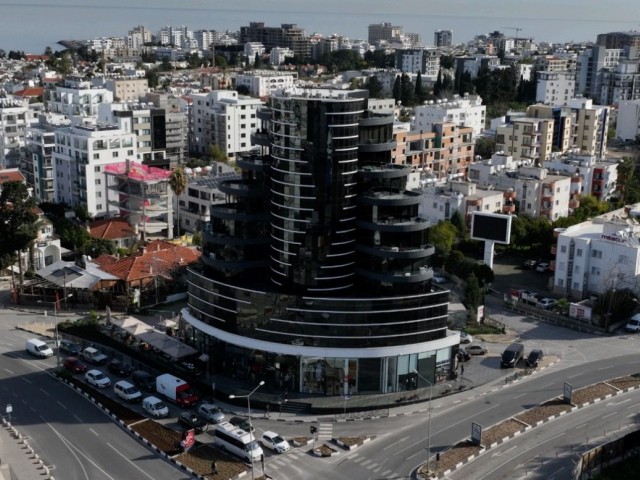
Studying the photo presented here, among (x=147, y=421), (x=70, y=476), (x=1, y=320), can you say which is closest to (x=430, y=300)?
(x=147, y=421)

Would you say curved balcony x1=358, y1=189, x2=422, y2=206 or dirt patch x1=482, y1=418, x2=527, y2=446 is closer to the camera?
dirt patch x1=482, y1=418, x2=527, y2=446

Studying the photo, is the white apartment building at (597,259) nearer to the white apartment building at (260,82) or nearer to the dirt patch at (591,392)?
the dirt patch at (591,392)

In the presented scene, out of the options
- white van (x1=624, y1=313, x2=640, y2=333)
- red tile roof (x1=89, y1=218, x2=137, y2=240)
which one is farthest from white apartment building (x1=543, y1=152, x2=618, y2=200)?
red tile roof (x1=89, y1=218, x2=137, y2=240)

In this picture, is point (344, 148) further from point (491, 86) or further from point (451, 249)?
point (491, 86)

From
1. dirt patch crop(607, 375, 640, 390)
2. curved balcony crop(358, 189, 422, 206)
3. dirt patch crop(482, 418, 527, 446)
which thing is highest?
curved balcony crop(358, 189, 422, 206)

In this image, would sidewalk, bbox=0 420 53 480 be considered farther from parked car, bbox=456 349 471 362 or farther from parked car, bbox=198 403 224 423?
parked car, bbox=456 349 471 362

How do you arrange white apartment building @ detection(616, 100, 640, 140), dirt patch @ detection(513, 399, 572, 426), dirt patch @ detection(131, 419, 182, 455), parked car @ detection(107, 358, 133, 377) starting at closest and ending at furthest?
dirt patch @ detection(131, 419, 182, 455)
dirt patch @ detection(513, 399, 572, 426)
parked car @ detection(107, 358, 133, 377)
white apartment building @ detection(616, 100, 640, 140)

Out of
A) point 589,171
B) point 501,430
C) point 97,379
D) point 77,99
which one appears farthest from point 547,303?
point 77,99
